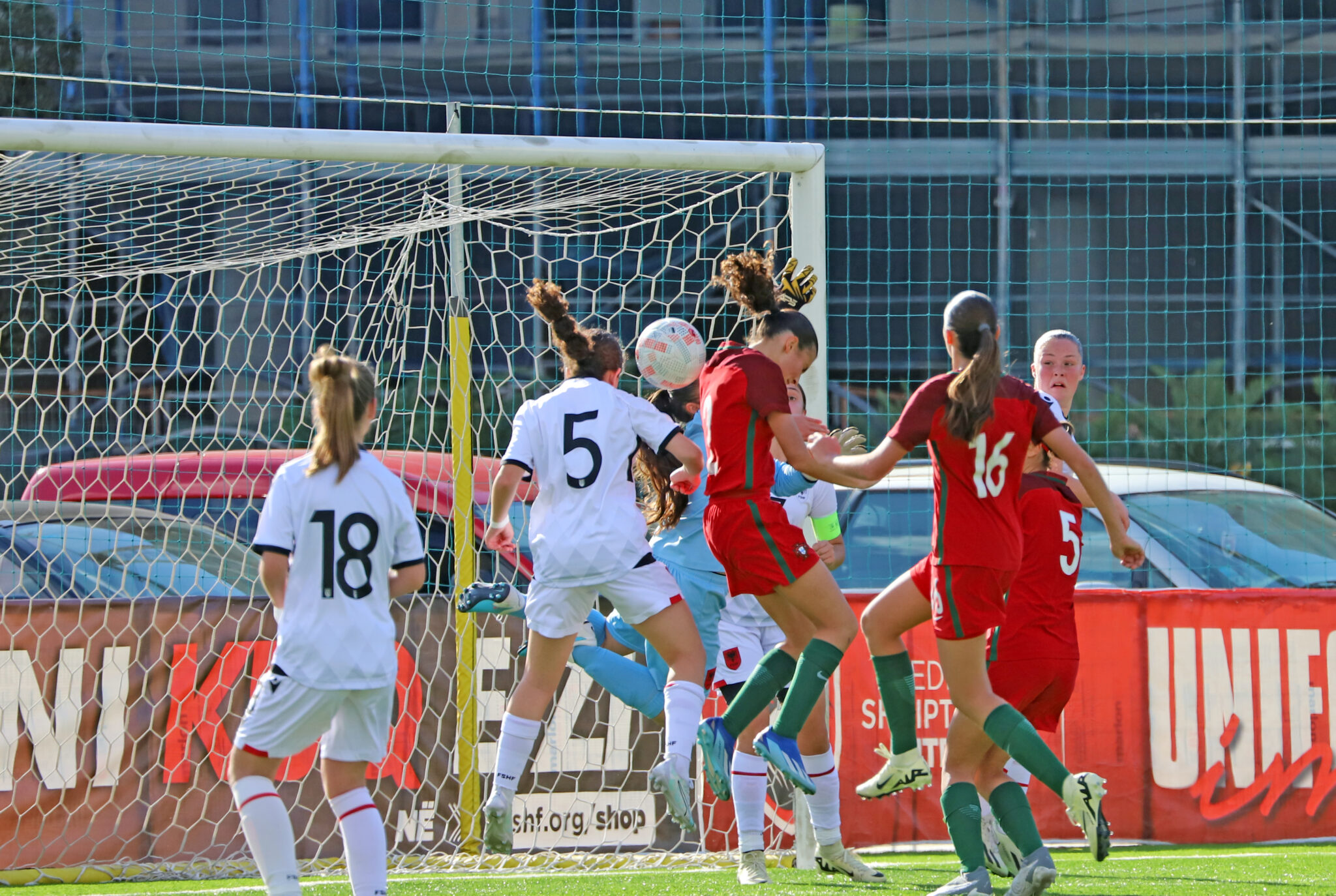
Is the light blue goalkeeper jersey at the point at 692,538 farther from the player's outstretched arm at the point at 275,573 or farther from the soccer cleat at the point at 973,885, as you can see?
the player's outstretched arm at the point at 275,573

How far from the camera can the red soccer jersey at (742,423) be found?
465cm

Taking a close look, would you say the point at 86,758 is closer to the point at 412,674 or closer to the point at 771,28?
the point at 412,674

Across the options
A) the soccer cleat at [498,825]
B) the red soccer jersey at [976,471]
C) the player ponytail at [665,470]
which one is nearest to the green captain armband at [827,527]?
the player ponytail at [665,470]

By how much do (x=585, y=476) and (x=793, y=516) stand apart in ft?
3.54

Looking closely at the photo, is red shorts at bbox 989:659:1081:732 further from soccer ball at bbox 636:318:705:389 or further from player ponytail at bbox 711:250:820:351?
soccer ball at bbox 636:318:705:389

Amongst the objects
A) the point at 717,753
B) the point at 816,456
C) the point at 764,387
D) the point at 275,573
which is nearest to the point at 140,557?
the point at 275,573

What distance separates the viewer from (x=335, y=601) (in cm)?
378

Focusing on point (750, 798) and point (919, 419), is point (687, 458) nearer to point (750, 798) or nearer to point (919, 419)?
point (919, 419)

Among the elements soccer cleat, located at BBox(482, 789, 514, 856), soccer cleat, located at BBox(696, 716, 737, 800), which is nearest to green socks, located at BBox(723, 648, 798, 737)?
soccer cleat, located at BBox(696, 716, 737, 800)

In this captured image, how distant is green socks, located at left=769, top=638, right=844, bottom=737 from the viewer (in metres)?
4.60

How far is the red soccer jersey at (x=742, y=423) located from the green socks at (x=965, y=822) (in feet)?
3.65

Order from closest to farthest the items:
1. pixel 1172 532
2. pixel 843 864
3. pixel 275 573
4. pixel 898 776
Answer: pixel 275 573 < pixel 898 776 < pixel 843 864 < pixel 1172 532

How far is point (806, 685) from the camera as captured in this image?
460 centimetres

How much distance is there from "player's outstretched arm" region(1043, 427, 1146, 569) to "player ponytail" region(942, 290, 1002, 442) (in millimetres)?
279
